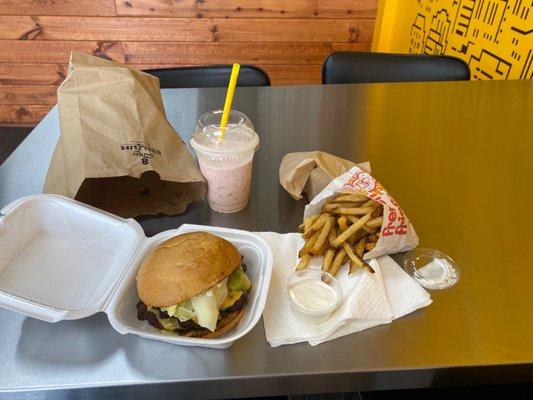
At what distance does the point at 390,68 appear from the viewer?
182cm

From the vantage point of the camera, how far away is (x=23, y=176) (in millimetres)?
1104

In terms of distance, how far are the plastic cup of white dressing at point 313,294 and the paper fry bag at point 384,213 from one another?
10 cm

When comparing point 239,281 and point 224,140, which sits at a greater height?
point 224,140

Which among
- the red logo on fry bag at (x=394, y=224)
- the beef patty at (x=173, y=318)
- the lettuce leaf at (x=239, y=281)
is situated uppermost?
the red logo on fry bag at (x=394, y=224)

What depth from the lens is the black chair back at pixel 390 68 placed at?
1.80 m

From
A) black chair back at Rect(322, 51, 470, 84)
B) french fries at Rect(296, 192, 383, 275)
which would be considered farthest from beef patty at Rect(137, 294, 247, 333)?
black chair back at Rect(322, 51, 470, 84)

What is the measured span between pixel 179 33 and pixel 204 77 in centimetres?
137

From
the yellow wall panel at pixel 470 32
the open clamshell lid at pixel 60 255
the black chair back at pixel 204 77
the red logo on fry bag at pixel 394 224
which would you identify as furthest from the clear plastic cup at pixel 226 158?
the yellow wall panel at pixel 470 32

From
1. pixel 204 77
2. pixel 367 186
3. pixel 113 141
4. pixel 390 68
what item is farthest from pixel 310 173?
pixel 390 68

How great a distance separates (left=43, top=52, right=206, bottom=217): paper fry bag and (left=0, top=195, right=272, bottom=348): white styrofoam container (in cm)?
9

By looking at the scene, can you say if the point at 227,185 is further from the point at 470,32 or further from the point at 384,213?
the point at 470,32

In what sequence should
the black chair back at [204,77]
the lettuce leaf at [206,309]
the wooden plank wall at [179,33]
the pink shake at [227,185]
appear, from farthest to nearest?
the wooden plank wall at [179,33] < the black chair back at [204,77] < the pink shake at [227,185] < the lettuce leaf at [206,309]

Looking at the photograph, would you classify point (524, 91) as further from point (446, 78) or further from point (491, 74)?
point (491, 74)

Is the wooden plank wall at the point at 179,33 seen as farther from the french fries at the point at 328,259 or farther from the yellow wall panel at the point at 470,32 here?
the french fries at the point at 328,259
